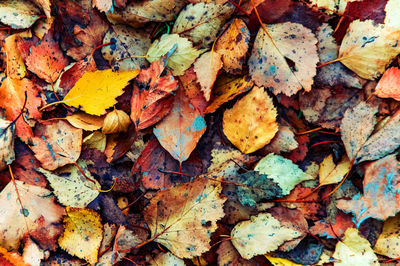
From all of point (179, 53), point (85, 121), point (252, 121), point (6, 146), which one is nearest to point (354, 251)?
point (252, 121)

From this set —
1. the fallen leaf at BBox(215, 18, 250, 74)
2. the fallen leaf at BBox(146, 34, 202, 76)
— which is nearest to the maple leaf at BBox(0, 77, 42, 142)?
the fallen leaf at BBox(146, 34, 202, 76)

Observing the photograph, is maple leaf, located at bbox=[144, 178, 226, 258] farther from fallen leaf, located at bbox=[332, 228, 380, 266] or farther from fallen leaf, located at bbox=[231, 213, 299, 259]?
fallen leaf, located at bbox=[332, 228, 380, 266]

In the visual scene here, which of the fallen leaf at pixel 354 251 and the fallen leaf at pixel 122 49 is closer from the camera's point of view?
the fallen leaf at pixel 354 251

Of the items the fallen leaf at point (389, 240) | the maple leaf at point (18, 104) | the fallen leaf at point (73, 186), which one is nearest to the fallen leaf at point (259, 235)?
the fallen leaf at point (389, 240)

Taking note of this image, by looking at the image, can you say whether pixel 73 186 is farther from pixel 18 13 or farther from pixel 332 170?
pixel 332 170

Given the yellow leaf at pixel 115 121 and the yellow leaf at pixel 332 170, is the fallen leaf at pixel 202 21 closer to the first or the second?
the yellow leaf at pixel 115 121

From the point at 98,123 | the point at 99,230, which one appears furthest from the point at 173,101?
the point at 99,230
